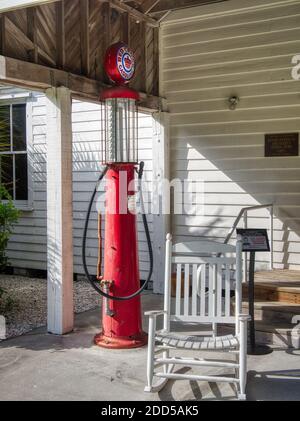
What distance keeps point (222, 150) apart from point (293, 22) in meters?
1.72

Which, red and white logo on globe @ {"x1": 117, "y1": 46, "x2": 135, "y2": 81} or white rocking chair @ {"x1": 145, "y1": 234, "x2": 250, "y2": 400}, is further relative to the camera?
red and white logo on globe @ {"x1": 117, "y1": 46, "x2": 135, "y2": 81}

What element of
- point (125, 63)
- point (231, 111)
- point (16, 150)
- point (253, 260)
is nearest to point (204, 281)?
point (253, 260)

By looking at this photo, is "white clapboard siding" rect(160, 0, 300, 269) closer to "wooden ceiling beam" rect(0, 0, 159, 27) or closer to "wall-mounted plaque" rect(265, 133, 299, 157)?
"wall-mounted plaque" rect(265, 133, 299, 157)

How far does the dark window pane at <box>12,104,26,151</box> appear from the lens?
8.67 m

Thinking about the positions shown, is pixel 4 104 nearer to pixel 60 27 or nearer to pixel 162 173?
pixel 162 173

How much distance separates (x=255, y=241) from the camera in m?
5.03

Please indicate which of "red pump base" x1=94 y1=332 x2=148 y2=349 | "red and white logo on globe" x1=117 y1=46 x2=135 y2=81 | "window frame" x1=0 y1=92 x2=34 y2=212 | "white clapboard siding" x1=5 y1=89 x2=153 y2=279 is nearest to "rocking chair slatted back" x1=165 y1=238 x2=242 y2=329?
"red pump base" x1=94 y1=332 x2=148 y2=349

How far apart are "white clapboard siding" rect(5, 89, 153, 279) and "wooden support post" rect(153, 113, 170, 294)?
0.18 m

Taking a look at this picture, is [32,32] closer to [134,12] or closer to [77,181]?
[134,12]

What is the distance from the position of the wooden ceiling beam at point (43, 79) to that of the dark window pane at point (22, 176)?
11.1 feet

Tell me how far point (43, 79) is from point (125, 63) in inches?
30.6

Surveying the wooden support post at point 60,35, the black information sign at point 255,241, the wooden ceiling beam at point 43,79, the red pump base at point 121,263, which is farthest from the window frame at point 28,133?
the black information sign at point 255,241

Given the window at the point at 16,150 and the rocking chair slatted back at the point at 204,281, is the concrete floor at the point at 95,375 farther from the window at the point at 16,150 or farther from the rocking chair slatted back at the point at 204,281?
the window at the point at 16,150

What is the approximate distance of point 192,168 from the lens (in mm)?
7215
